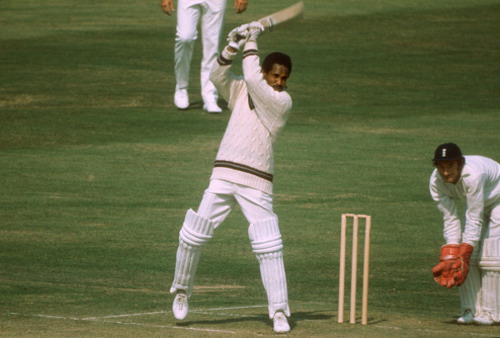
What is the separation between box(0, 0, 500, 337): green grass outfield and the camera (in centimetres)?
884

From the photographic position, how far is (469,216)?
829cm

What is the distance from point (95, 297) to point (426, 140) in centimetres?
801

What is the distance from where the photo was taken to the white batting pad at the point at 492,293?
329 inches

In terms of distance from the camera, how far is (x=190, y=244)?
7840mm

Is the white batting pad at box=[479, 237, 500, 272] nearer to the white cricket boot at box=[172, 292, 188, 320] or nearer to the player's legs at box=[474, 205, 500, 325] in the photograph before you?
the player's legs at box=[474, 205, 500, 325]

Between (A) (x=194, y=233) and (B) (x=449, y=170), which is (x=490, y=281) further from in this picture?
(A) (x=194, y=233)

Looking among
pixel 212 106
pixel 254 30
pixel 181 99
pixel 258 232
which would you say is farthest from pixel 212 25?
pixel 258 232

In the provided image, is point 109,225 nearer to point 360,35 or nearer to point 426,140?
point 426,140

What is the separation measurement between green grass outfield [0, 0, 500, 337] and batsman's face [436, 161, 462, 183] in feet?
3.37

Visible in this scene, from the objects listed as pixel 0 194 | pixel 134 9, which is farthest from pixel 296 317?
pixel 134 9

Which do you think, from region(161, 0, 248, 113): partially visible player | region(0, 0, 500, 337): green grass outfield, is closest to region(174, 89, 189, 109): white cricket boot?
region(0, 0, 500, 337): green grass outfield

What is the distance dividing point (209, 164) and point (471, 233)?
6675mm

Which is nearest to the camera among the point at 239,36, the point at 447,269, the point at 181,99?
the point at 239,36

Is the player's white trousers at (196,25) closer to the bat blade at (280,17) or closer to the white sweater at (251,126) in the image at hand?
the bat blade at (280,17)
